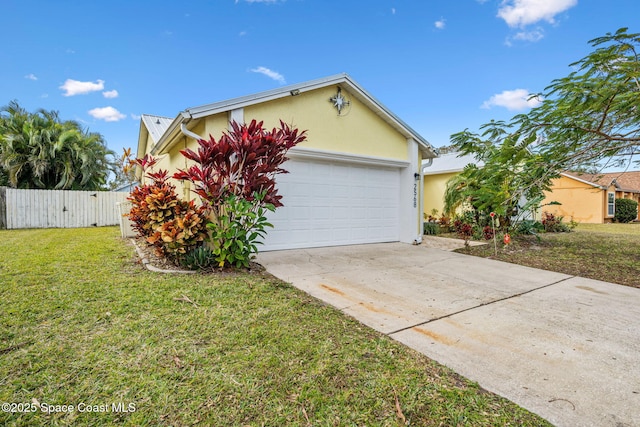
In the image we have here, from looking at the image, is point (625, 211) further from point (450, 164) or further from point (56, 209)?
point (56, 209)

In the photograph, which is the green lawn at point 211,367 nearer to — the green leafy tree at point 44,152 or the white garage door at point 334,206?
the white garage door at point 334,206

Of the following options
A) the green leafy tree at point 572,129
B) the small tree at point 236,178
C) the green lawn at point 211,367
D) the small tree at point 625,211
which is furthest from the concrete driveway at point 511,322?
the small tree at point 625,211

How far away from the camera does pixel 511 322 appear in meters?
3.51

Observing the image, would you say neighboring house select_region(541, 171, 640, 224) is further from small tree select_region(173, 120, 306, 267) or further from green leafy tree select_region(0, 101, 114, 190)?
green leafy tree select_region(0, 101, 114, 190)

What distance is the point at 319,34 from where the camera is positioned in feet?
34.2

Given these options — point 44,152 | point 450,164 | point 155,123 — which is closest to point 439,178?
point 450,164

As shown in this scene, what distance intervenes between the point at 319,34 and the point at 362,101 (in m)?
3.69

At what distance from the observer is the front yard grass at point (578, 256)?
5.95m

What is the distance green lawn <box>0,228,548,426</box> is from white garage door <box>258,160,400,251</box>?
364 cm

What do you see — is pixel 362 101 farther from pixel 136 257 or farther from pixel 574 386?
pixel 574 386

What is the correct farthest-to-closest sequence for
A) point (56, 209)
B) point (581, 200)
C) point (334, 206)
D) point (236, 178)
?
point (581, 200), point (56, 209), point (334, 206), point (236, 178)

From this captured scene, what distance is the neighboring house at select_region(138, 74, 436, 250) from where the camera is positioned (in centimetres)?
696

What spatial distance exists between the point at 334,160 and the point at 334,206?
3.90ft

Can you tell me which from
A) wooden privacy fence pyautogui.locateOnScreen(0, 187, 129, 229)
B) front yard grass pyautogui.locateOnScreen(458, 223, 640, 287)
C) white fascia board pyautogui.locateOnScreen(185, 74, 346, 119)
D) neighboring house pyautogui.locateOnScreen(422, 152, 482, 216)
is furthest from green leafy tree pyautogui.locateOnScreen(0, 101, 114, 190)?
front yard grass pyautogui.locateOnScreen(458, 223, 640, 287)
